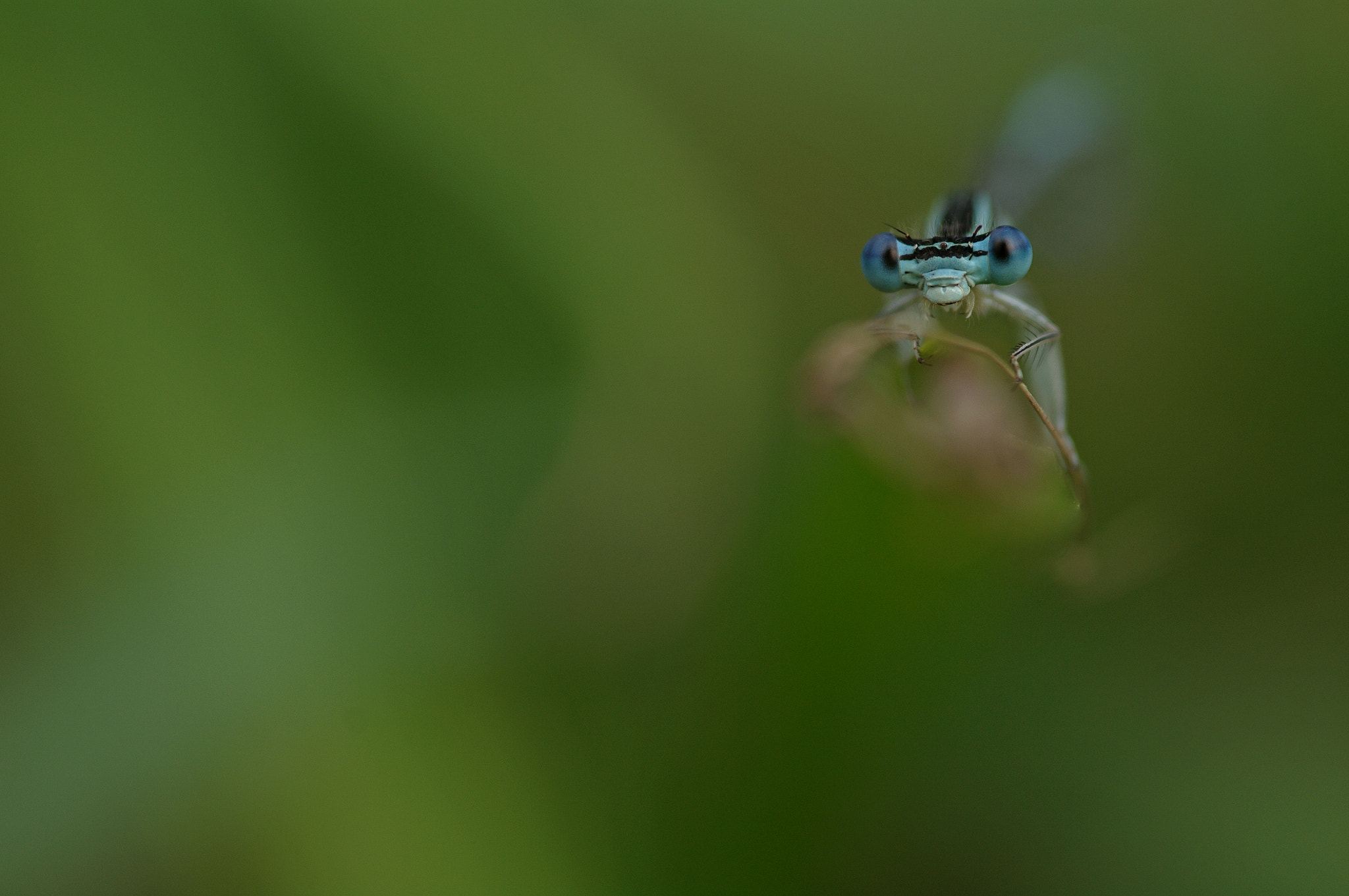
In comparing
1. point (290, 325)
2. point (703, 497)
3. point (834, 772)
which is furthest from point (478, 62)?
point (834, 772)

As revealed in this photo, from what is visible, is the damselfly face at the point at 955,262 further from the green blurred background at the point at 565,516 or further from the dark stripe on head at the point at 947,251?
the green blurred background at the point at 565,516

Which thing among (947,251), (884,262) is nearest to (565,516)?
(884,262)

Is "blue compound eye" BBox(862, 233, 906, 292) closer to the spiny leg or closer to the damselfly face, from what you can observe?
the damselfly face

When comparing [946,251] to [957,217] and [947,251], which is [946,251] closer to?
[947,251]

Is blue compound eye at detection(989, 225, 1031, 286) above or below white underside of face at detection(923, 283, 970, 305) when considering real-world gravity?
above

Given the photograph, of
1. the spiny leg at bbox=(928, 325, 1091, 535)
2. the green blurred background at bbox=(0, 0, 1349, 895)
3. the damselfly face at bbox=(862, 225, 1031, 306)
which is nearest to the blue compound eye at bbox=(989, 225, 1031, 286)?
the damselfly face at bbox=(862, 225, 1031, 306)
